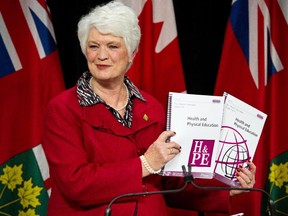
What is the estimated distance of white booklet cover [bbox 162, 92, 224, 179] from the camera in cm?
167

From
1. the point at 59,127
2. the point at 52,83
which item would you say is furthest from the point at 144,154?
the point at 52,83

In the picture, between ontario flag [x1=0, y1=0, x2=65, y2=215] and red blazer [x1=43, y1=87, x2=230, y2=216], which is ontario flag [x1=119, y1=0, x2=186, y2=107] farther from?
red blazer [x1=43, y1=87, x2=230, y2=216]

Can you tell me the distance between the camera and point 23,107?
2398 millimetres

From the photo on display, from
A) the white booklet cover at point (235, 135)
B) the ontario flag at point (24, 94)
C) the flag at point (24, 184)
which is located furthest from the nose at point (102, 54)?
the flag at point (24, 184)

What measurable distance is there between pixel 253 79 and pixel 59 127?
3.87 ft

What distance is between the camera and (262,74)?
8.27ft

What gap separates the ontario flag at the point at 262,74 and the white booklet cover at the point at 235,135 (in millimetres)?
795

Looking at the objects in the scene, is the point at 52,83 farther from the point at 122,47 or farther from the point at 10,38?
the point at 122,47

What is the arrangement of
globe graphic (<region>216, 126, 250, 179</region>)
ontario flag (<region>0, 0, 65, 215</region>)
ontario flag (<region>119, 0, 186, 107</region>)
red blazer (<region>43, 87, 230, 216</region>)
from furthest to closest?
ontario flag (<region>119, 0, 186, 107</region>), ontario flag (<region>0, 0, 65, 215</region>), globe graphic (<region>216, 126, 250, 179</region>), red blazer (<region>43, 87, 230, 216</region>)

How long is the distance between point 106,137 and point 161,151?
0.19 m

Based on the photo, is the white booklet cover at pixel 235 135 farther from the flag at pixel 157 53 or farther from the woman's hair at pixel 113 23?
the flag at pixel 157 53

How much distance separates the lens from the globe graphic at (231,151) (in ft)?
5.70

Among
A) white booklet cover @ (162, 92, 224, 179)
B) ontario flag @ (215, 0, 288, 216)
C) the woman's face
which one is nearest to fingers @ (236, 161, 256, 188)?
white booklet cover @ (162, 92, 224, 179)

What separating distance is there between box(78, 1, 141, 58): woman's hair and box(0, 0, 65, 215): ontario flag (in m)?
0.69
